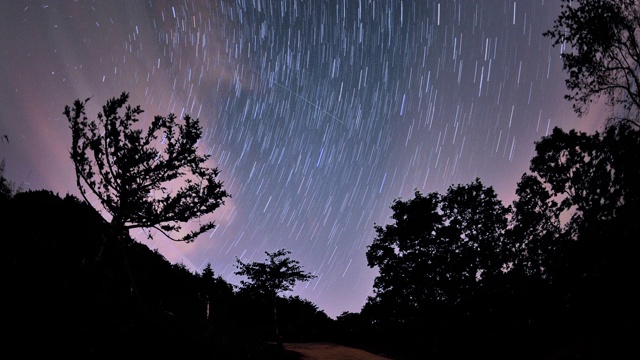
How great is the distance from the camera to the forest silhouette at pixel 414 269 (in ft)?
20.2

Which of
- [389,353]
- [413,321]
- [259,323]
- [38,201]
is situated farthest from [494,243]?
[38,201]

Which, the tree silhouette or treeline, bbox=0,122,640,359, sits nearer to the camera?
treeline, bbox=0,122,640,359

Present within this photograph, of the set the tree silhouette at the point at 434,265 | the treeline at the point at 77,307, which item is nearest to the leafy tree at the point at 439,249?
the tree silhouette at the point at 434,265

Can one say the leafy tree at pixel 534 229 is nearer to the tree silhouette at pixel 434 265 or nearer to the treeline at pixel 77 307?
the tree silhouette at pixel 434 265

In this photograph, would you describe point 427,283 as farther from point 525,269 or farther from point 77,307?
point 77,307

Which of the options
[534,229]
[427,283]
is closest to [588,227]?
[534,229]

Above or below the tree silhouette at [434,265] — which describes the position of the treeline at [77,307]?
below

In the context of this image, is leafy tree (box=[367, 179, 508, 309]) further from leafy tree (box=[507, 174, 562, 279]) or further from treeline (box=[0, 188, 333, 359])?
treeline (box=[0, 188, 333, 359])

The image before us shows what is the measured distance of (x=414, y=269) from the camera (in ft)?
80.1

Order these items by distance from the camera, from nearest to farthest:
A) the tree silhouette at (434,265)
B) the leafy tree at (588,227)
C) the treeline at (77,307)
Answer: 1. the treeline at (77,307)
2. the leafy tree at (588,227)
3. the tree silhouette at (434,265)

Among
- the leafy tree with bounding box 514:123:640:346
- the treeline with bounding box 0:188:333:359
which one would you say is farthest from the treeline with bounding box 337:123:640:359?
the treeline with bounding box 0:188:333:359

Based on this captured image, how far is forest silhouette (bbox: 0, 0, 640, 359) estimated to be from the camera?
20.2 ft

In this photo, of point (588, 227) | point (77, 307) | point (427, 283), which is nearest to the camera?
point (77, 307)

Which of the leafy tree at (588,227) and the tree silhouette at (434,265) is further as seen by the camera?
the tree silhouette at (434,265)
